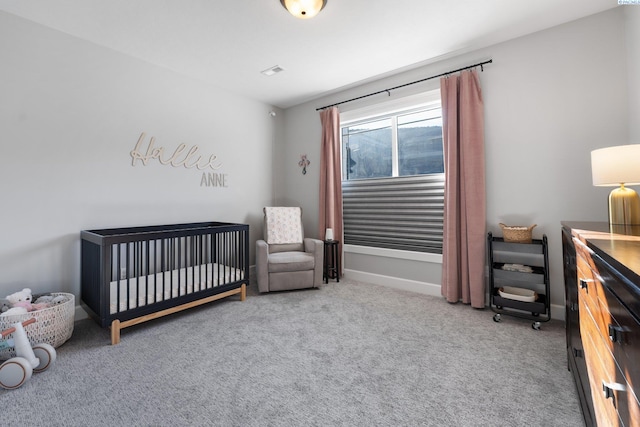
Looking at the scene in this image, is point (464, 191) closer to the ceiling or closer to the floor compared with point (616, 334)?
closer to the ceiling

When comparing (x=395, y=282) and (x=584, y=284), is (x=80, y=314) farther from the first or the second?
(x=584, y=284)

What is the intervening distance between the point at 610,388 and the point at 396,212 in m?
2.59

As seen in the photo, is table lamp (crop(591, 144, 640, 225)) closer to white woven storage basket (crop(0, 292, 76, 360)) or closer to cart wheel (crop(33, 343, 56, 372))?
cart wheel (crop(33, 343, 56, 372))

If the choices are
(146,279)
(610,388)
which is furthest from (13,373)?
(610,388)

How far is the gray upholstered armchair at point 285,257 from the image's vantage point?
3.09 meters

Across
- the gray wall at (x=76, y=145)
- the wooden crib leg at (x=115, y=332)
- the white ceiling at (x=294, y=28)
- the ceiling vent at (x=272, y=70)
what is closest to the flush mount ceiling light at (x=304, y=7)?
the white ceiling at (x=294, y=28)

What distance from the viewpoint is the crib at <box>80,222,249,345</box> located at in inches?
79.4

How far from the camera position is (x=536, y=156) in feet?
8.00

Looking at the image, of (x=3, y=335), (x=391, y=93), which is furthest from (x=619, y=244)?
(x=3, y=335)

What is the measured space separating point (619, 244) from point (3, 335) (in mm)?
3097

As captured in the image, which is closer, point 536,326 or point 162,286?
point 536,326

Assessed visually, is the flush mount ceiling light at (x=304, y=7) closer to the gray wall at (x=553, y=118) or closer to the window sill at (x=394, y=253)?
the gray wall at (x=553, y=118)

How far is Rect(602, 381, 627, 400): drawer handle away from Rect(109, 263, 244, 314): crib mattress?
258 cm

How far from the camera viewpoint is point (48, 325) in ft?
6.16
